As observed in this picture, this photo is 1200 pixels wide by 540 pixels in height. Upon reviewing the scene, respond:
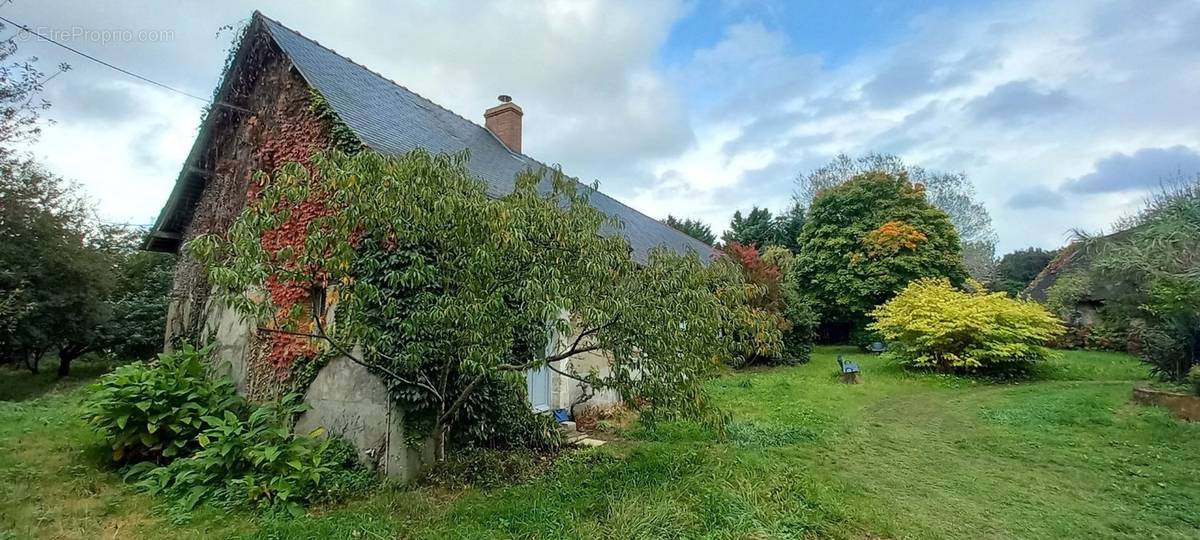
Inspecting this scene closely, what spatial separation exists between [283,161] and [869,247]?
20.2m

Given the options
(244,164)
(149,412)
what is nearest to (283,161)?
(244,164)

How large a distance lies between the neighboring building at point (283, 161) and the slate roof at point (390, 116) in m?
0.03

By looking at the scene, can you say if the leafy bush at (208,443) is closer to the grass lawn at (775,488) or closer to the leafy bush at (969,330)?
the grass lawn at (775,488)

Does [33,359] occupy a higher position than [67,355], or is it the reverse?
[67,355]

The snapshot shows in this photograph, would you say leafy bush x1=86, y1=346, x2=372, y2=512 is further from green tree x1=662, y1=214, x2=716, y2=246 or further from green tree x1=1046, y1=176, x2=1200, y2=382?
green tree x1=662, y1=214, x2=716, y2=246

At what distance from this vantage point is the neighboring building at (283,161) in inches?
244

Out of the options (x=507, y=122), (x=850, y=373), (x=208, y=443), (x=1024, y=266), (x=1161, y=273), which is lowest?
(x=850, y=373)

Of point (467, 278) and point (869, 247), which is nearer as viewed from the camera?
point (467, 278)

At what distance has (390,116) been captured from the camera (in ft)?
30.3

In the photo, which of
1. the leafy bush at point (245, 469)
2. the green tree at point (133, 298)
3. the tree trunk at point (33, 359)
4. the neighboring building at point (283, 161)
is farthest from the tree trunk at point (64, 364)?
the leafy bush at point (245, 469)

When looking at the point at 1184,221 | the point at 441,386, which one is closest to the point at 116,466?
the point at 441,386

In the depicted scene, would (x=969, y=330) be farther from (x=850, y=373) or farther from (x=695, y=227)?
(x=695, y=227)

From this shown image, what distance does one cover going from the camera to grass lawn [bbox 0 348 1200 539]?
15.1ft

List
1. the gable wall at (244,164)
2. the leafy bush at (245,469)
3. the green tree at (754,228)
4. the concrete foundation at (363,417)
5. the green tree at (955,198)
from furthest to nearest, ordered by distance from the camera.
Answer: the green tree at (955,198), the green tree at (754,228), the gable wall at (244,164), the concrete foundation at (363,417), the leafy bush at (245,469)
